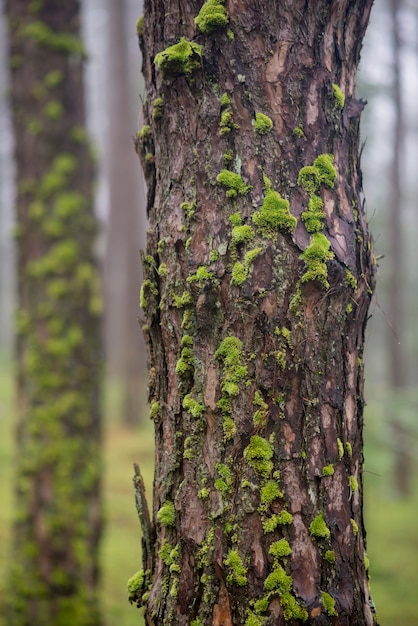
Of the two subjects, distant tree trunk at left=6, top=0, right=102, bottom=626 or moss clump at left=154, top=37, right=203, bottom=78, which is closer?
moss clump at left=154, top=37, right=203, bottom=78

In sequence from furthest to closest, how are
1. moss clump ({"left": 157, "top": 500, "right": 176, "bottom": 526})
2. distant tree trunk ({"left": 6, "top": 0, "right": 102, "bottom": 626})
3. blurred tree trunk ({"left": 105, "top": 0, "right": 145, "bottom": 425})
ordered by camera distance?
blurred tree trunk ({"left": 105, "top": 0, "right": 145, "bottom": 425}) < distant tree trunk ({"left": 6, "top": 0, "right": 102, "bottom": 626}) < moss clump ({"left": 157, "top": 500, "right": 176, "bottom": 526})

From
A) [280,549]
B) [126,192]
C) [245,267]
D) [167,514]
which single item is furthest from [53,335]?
[126,192]

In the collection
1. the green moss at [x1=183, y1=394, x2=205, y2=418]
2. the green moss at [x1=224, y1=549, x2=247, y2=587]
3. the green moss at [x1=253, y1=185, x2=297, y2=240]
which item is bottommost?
the green moss at [x1=224, y1=549, x2=247, y2=587]

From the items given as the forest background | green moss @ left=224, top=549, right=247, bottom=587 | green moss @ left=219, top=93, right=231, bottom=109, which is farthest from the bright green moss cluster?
the forest background

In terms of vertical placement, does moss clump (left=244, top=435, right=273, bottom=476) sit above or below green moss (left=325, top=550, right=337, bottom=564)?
above

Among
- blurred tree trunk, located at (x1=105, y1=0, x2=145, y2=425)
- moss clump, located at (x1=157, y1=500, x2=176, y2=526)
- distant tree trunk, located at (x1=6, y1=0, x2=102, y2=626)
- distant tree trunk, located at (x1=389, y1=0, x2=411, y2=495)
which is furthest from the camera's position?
blurred tree trunk, located at (x1=105, y1=0, x2=145, y2=425)

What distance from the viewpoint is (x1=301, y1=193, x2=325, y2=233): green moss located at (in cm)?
167

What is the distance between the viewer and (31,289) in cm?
461

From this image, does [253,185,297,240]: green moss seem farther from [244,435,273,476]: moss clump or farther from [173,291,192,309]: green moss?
[244,435,273,476]: moss clump

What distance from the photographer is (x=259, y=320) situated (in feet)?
5.37

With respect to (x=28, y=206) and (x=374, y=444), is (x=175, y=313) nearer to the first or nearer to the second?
(x=28, y=206)

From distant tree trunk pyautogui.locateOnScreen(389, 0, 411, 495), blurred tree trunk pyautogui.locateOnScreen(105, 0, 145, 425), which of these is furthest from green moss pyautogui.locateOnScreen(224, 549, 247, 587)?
blurred tree trunk pyautogui.locateOnScreen(105, 0, 145, 425)

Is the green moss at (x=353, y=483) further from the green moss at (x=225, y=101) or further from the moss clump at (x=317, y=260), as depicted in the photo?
the green moss at (x=225, y=101)

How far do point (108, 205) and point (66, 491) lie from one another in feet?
37.4
